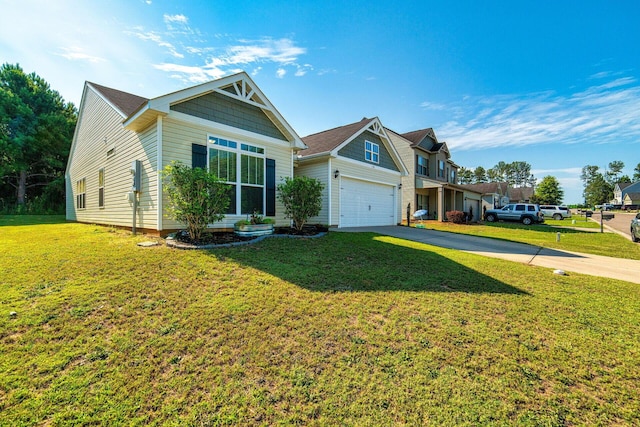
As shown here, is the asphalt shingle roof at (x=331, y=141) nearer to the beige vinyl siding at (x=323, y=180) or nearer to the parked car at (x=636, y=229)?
the beige vinyl siding at (x=323, y=180)

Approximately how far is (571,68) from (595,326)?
1382cm

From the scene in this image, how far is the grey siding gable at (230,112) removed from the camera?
25.4ft

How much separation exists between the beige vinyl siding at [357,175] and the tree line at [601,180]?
263 ft

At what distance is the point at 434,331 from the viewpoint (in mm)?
3020

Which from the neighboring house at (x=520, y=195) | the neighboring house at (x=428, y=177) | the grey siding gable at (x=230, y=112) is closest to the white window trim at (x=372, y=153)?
the grey siding gable at (x=230, y=112)

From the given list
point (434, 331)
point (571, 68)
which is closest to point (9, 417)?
point (434, 331)

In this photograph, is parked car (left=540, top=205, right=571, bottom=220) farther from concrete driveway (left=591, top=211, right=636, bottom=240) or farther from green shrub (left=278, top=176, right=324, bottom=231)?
green shrub (left=278, top=176, right=324, bottom=231)

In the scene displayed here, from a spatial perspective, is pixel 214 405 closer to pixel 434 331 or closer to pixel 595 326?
pixel 434 331

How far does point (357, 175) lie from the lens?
514 inches

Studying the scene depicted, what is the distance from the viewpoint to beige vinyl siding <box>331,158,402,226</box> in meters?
11.9

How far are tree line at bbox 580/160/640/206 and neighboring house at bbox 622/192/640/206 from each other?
Answer: 24.0ft

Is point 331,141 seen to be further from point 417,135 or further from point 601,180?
point 601,180

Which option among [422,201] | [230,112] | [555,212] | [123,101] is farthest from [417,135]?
[555,212]

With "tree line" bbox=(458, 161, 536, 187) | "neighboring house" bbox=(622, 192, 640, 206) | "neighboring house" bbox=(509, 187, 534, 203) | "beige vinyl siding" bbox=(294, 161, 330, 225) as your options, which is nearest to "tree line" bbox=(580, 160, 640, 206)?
"neighboring house" bbox=(622, 192, 640, 206)
